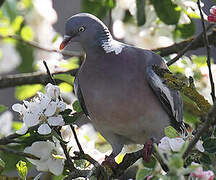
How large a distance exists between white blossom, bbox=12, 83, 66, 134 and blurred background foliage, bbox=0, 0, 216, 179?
0.88 ft

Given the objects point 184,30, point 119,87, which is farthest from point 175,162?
point 184,30

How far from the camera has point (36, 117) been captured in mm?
975

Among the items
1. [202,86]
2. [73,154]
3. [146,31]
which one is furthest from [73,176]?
[146,31]

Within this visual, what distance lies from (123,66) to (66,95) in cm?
51

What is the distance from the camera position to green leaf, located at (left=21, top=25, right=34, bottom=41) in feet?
5.35

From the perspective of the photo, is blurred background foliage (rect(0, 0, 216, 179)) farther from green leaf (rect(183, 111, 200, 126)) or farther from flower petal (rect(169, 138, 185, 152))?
flower petal (rect(169, 138, 185, 152))

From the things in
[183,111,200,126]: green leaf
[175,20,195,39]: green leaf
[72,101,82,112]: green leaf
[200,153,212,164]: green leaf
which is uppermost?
[200,153,212,164]: green leaf

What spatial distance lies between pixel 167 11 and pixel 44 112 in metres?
0.51

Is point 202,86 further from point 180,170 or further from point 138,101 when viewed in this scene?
point 180,170

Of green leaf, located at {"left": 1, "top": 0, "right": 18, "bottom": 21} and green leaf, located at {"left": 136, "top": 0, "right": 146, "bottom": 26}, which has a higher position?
green leaf, located at {"left": 136, "top": 0, "right": 146, "bottom": 26}

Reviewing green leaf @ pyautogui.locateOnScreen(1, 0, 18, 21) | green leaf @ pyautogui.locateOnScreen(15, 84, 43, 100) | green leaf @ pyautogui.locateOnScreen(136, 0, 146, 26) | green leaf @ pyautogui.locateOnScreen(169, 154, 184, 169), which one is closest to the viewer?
green leaf @ pyautogui.locateOnScreen(169, 154, 184, 169)

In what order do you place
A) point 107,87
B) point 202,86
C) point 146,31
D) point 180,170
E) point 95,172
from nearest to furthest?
point 180,170 → point 95,172 → point 107,87 → point 202,86 → point 146,31

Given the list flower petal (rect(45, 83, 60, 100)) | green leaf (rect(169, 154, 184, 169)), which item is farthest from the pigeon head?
green leaf (rect(169, 154, 184, 169))

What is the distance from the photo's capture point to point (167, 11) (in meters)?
1.35
